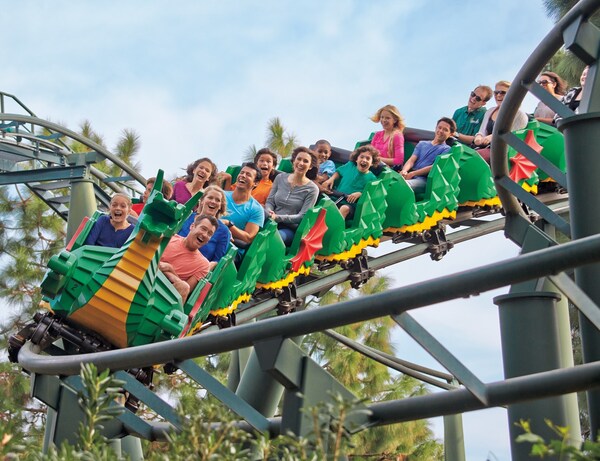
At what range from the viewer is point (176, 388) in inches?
501

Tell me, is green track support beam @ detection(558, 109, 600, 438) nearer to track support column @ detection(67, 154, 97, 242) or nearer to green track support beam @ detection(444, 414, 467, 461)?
green track support beam @ detection(444, 414, 467, 461)

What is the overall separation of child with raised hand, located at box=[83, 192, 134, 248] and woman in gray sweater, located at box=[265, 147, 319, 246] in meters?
1.47

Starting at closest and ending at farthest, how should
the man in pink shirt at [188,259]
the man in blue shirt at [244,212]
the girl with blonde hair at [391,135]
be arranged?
1. the man in pink shirt at [188,259]
2. the man in blue shirt at [244,212]
3. the girl with blonde hair at [391,135]

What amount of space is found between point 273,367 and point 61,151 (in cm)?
808

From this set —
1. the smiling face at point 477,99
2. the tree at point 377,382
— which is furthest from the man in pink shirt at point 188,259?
the tree at point 377,382

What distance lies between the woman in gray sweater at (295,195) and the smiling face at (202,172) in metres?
0.46

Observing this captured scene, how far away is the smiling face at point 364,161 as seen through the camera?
734 centimetres

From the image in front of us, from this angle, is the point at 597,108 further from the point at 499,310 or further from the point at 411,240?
the point at 411,240

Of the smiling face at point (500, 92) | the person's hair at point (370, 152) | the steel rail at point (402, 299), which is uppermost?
the smiling face at point (500, 92)

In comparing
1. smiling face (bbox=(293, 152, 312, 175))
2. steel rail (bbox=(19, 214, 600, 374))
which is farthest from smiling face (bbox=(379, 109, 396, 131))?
steel rail (bbox=(19, 214, 600, 374))

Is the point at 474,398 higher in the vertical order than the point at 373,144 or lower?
lower

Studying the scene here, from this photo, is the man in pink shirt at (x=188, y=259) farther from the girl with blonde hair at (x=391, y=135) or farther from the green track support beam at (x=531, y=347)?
the girl with blonde hair at (x=391, y=135)

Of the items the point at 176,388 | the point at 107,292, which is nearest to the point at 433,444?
the point at 176,388

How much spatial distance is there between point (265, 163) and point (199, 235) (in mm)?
2011
